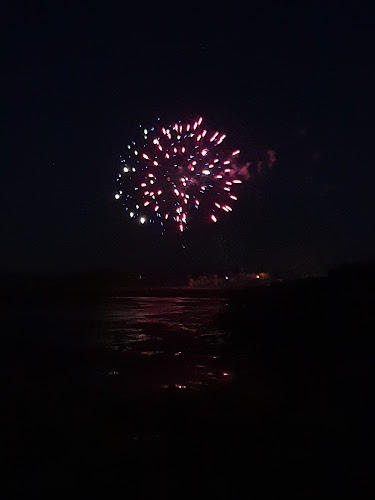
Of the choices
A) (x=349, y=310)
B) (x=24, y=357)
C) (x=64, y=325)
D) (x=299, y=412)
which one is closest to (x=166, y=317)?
(x=64, y=325)

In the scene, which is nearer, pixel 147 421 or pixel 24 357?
pixel 147 421

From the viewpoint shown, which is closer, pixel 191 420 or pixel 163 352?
pixel 191 420

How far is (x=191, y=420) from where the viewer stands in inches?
336

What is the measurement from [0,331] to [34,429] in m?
17.4

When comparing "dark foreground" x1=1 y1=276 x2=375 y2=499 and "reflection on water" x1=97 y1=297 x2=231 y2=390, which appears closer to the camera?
"dark foreground" x1=1 y1=276 x2=375 y2=499

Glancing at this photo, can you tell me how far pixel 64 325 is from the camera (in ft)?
89.0

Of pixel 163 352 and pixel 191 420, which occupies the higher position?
pixel 163 352

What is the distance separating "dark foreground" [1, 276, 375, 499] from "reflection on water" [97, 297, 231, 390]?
Answer: 0.21ft

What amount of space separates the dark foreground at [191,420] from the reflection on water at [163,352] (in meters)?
0.06

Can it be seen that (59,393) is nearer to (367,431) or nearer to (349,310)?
(367,431)

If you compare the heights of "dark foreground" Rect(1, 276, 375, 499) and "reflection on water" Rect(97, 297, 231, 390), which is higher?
"reflection on water" Rect(97, 297, 231, 390)

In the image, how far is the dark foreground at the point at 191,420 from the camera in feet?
19.8

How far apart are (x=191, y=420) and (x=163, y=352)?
844cm

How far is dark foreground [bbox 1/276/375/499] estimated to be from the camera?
19.8 feet
